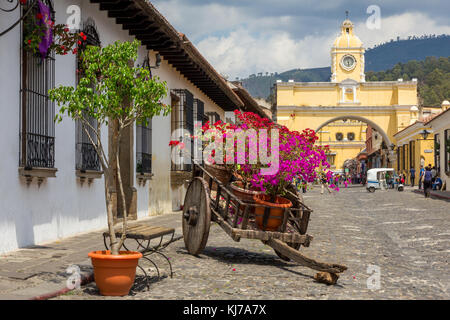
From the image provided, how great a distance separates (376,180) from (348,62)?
92.7 ft

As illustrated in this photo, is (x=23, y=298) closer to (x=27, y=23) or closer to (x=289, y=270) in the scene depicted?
(x=289, y=270)

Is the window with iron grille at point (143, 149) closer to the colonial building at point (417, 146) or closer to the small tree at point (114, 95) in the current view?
the small tree at point (114, 95)

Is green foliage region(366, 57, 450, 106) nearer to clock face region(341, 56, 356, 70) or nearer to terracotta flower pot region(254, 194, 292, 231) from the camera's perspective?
clock face region(341, 56, 356, 70)

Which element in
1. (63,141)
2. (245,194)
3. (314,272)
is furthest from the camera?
(63,141)

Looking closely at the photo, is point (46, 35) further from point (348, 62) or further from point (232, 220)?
point (348, 62)

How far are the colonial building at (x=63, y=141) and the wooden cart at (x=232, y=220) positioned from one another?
6.68 feet

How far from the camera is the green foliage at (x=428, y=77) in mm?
106562

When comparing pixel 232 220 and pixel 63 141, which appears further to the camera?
pixel 63 141

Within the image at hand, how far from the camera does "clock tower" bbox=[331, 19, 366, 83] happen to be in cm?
6062

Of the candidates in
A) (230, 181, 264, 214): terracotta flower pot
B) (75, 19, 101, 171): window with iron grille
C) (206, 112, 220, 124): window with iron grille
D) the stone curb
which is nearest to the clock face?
(206, 112, 220, 124): window with iron grille

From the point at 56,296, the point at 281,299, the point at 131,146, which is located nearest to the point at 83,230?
the point at 131,146


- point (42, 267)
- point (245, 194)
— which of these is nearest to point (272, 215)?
point (245, 194)

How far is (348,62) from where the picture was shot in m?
61.9

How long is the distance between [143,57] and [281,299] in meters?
9.20
